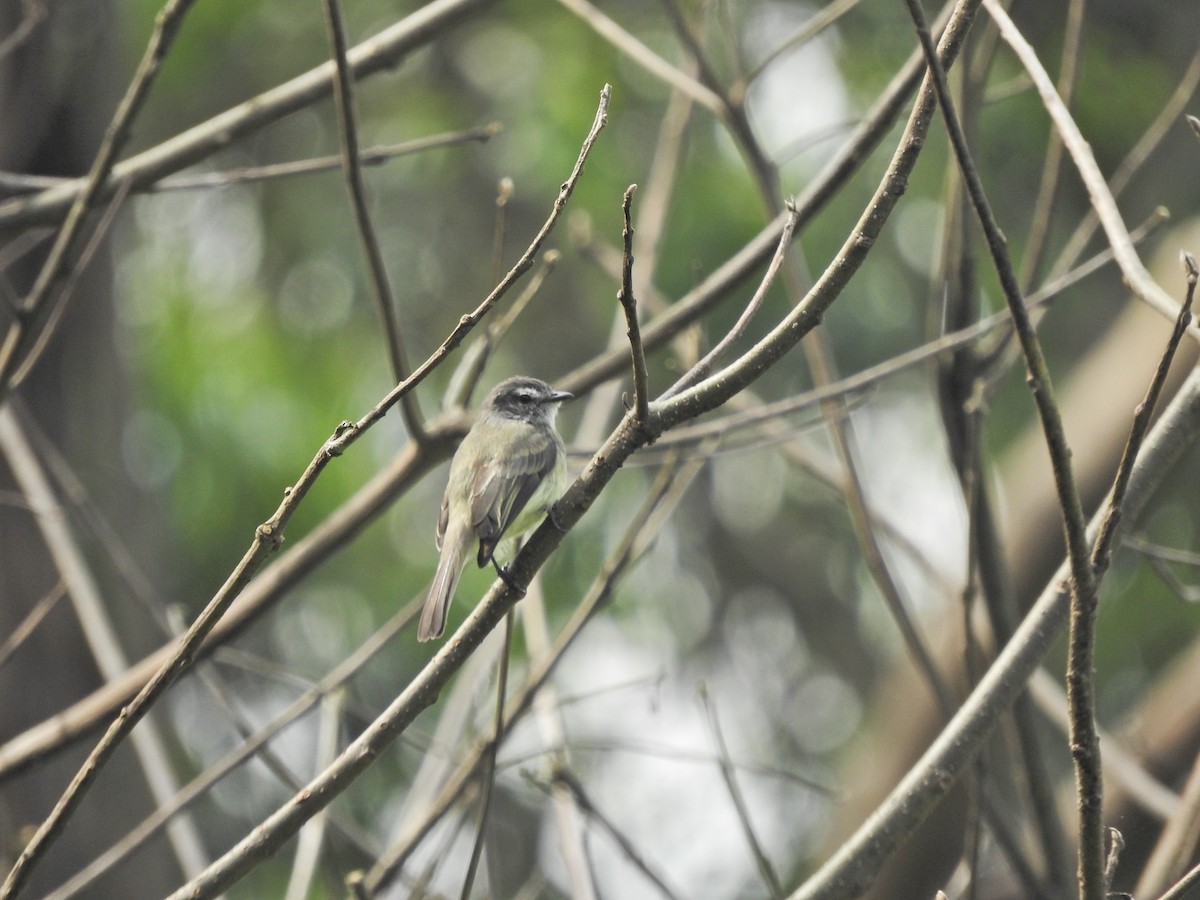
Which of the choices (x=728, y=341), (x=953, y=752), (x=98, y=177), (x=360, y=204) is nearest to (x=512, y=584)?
(x=728, y=341)

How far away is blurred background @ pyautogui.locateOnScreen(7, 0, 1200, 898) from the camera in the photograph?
16.2ft

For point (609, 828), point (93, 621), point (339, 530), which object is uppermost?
point (93, 621)

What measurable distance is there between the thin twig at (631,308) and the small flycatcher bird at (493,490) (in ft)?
5.79

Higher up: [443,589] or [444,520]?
[444,520]

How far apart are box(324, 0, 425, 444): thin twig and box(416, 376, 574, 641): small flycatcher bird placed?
48 cm

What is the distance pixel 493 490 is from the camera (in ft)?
16.9

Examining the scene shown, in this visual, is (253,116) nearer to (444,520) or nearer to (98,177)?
(98,177)

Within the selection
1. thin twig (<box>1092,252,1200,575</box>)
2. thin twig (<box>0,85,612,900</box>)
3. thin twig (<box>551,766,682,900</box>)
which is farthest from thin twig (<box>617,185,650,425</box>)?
thin twig (<box>551,766,682,900</box>)

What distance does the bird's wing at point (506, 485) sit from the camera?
16.0ft

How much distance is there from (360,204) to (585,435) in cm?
200

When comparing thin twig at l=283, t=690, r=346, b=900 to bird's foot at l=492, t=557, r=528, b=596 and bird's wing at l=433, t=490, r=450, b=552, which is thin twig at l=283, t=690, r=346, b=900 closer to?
bird's wing at l=433, t=490, r=450, b=552

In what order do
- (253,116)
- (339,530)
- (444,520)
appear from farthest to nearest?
(444,520)
(339,530)
(253,116)

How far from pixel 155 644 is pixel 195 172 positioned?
6.43 metres

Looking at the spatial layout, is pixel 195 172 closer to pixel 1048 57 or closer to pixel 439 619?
pixel 1048 57
